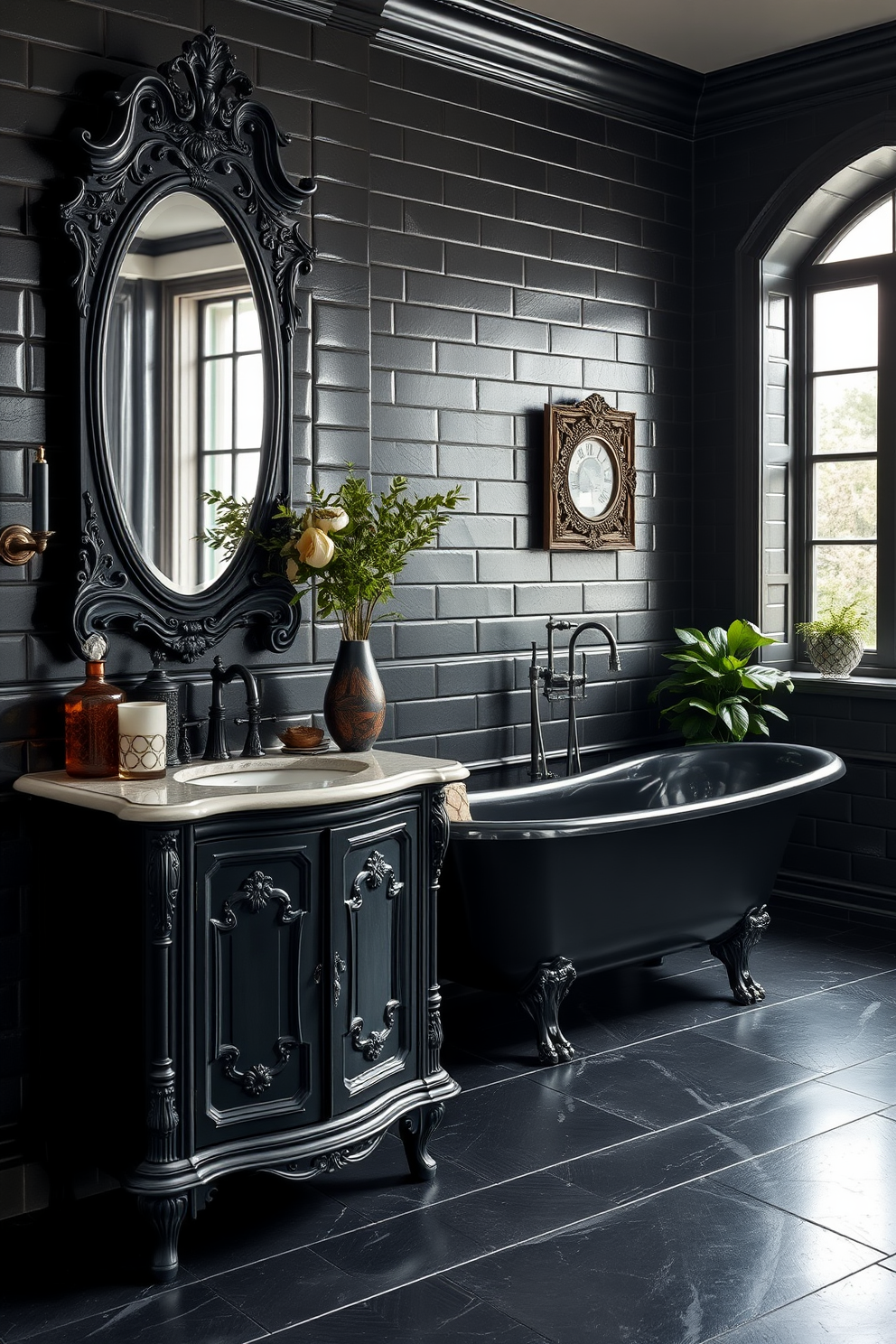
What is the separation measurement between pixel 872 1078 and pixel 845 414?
8.93ft

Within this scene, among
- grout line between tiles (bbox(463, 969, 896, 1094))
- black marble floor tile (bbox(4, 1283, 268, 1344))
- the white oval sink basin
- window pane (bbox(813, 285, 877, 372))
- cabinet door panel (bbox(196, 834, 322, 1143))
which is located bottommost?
black marble floor tile (bbox(4, 1283, 268, 1344))

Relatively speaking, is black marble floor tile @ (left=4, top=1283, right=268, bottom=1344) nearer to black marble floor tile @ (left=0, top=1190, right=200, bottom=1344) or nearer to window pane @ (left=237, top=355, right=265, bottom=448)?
black marble floor tile @ (left=0, top=1190, right=200, bottom=1344)

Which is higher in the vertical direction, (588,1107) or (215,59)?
(215,59)

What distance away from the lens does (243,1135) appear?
284 centimetres

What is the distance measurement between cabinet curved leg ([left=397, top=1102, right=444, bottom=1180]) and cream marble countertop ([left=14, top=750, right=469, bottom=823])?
0.75 m

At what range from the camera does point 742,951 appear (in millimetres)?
4355

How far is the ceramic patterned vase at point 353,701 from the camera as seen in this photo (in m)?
3.46

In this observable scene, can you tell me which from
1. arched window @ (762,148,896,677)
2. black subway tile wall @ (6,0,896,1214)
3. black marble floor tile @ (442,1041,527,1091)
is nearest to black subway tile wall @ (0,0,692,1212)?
black subway tile wall @ (6,0,896,1214)

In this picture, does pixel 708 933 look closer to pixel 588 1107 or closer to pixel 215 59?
pixel 588 1107

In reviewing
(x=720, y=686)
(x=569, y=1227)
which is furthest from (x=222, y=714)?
(x=720, y=686)

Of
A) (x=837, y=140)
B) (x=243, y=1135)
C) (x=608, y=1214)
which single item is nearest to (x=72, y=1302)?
(x=243, y=1135)

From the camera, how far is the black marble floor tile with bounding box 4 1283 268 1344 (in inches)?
97.7

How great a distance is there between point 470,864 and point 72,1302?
1455 mm

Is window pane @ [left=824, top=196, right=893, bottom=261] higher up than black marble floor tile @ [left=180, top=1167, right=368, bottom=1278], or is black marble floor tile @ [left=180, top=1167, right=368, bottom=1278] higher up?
window pane @ [left=824, top=196, right=893, bottom=261]
